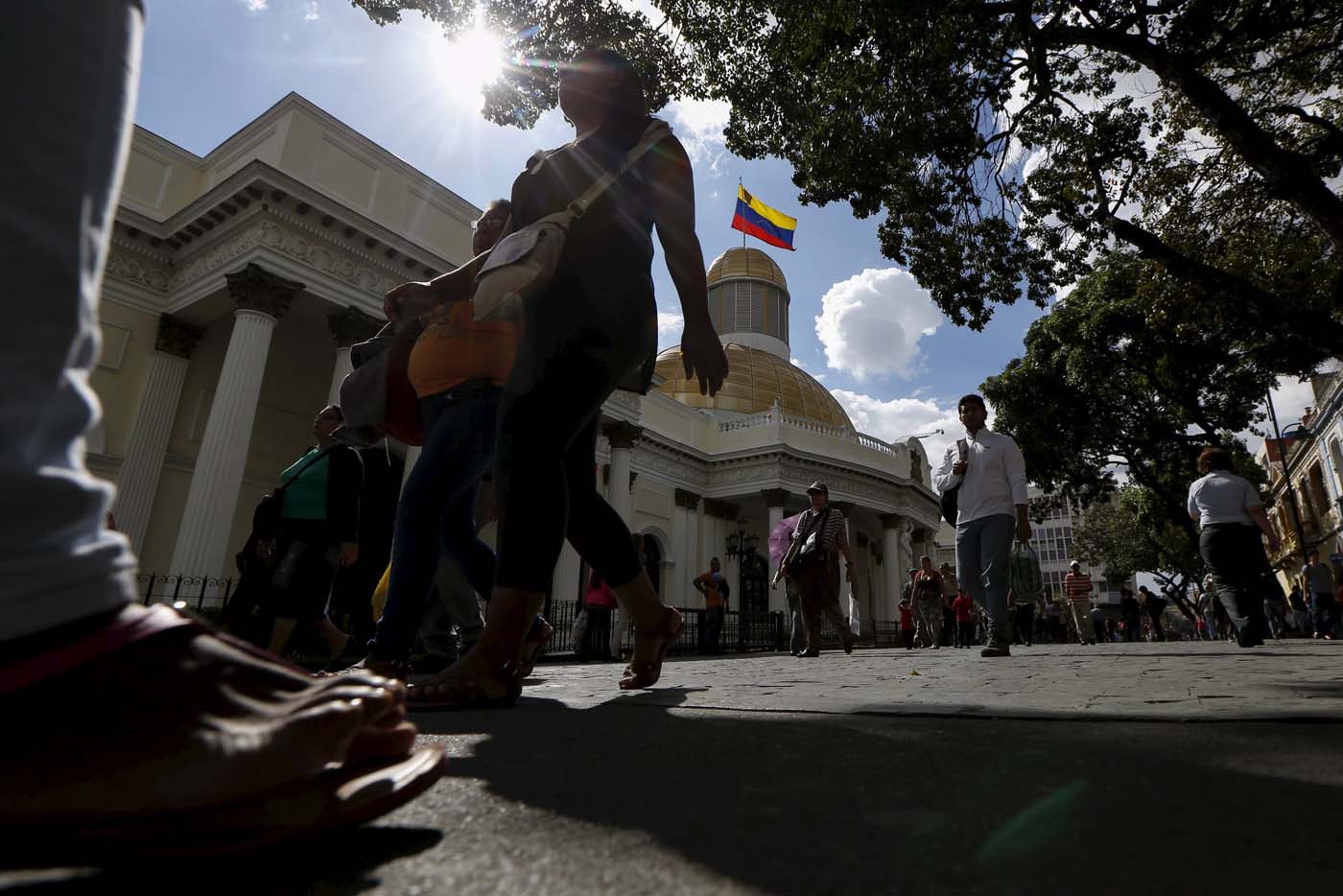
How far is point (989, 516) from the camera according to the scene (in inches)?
230

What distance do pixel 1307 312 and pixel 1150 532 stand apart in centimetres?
2891

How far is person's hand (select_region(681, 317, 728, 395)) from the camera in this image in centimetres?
268

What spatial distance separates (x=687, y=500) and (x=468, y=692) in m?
26.0

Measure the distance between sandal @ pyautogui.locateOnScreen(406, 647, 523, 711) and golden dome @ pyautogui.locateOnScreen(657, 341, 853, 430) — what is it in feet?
98.1

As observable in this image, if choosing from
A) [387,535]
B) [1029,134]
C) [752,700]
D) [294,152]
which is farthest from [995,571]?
[294,152]

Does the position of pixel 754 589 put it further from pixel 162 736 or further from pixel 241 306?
pixel 162 736

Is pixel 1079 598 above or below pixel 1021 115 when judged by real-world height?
below

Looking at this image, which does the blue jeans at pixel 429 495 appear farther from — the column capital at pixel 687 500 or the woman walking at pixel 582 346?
the column capital at pixel 687 500

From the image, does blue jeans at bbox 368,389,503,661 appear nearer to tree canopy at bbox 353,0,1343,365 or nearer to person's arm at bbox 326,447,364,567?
person's arm at bbox 326,447,364,567

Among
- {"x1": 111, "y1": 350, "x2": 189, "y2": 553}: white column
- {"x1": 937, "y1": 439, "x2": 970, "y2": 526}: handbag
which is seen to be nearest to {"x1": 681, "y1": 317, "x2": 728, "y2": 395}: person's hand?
{"x1": 937, "y1": 439, "x2": 970, "y2": 526}: handbag

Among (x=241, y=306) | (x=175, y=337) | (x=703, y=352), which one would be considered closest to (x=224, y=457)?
(x=241, y=306)

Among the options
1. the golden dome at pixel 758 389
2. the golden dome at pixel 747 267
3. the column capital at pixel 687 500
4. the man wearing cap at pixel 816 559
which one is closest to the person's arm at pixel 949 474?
the man wearing cap at pixel 816 559

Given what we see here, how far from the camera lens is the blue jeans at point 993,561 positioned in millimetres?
5773

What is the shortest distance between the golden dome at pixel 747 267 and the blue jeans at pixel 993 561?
126 ft
